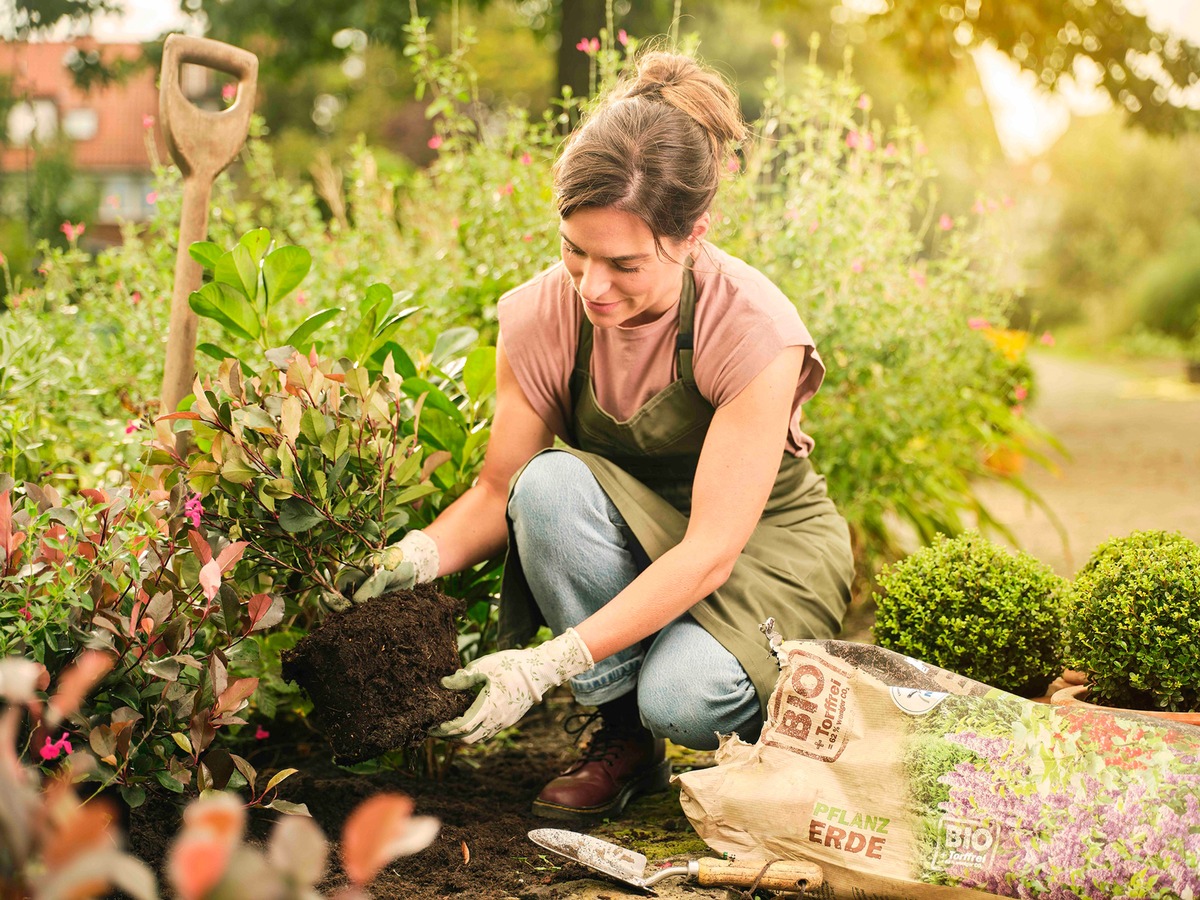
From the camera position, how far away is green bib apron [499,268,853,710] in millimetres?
2053

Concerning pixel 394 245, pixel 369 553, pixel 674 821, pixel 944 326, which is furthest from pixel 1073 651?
pixel 394 245

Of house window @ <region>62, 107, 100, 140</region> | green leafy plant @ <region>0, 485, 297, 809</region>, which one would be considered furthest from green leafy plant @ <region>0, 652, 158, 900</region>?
house window @ <region>62, 107, 100, 140</region>

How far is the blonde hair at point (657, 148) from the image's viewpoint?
1867 mm

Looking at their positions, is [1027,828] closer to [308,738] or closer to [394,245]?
[308,738]

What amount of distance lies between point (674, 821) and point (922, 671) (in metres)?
0.60

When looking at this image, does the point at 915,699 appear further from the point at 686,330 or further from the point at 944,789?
the point at 686,330

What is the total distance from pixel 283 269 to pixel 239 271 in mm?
85

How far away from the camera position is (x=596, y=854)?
1776 mm

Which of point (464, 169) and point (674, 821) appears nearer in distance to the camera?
point (674, 821)

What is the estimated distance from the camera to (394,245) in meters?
3.62

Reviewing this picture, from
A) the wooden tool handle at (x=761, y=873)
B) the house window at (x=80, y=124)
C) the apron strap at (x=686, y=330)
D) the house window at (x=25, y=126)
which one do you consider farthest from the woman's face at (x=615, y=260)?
the house window at (x=80, y=124)

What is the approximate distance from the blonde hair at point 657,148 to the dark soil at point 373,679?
0.80 meters

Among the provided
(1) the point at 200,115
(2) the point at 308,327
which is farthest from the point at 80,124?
(2) the point at 308,327

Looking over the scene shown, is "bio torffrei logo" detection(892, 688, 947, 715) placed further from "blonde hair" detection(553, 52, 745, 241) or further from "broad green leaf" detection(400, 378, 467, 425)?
"broad green leaf" detection(400, 378, 467, 425)
